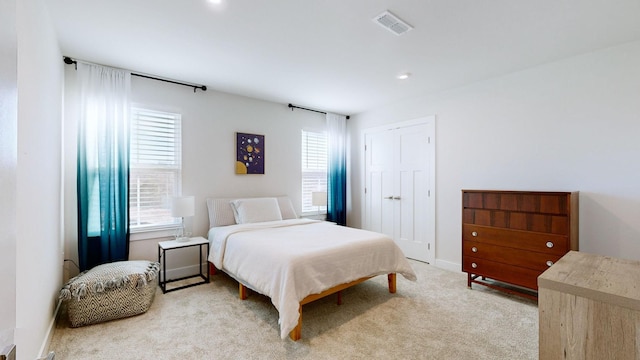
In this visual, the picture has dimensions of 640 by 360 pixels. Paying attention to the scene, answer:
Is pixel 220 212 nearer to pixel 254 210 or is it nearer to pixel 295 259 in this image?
pixel 254 210

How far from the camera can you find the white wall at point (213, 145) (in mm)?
3350

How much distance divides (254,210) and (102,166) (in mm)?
1743

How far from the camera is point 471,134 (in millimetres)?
3715

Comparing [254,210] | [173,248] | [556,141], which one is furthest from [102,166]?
[556,141]

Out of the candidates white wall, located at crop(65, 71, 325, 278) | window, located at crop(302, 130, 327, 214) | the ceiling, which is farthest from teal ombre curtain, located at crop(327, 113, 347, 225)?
the ceiling

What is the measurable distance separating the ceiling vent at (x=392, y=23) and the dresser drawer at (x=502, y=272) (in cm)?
249

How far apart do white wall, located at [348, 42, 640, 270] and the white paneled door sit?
0.15 metres

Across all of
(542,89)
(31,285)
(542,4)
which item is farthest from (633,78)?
(31,285)

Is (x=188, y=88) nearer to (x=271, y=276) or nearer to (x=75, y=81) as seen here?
(x=75, y=81)

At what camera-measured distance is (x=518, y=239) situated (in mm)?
2863

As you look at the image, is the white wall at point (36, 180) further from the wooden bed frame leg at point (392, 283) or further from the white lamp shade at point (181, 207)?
the wooden bed frame leg at point (392, 283)

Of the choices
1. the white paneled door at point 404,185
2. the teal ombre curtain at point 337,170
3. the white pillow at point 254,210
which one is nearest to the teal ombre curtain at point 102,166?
the white pillow at point 254,210

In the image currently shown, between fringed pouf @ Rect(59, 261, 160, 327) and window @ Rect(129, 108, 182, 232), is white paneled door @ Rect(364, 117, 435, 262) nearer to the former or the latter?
window @ Rect(129, 108, 182, 232)

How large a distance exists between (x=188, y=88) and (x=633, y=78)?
4.69 meters
